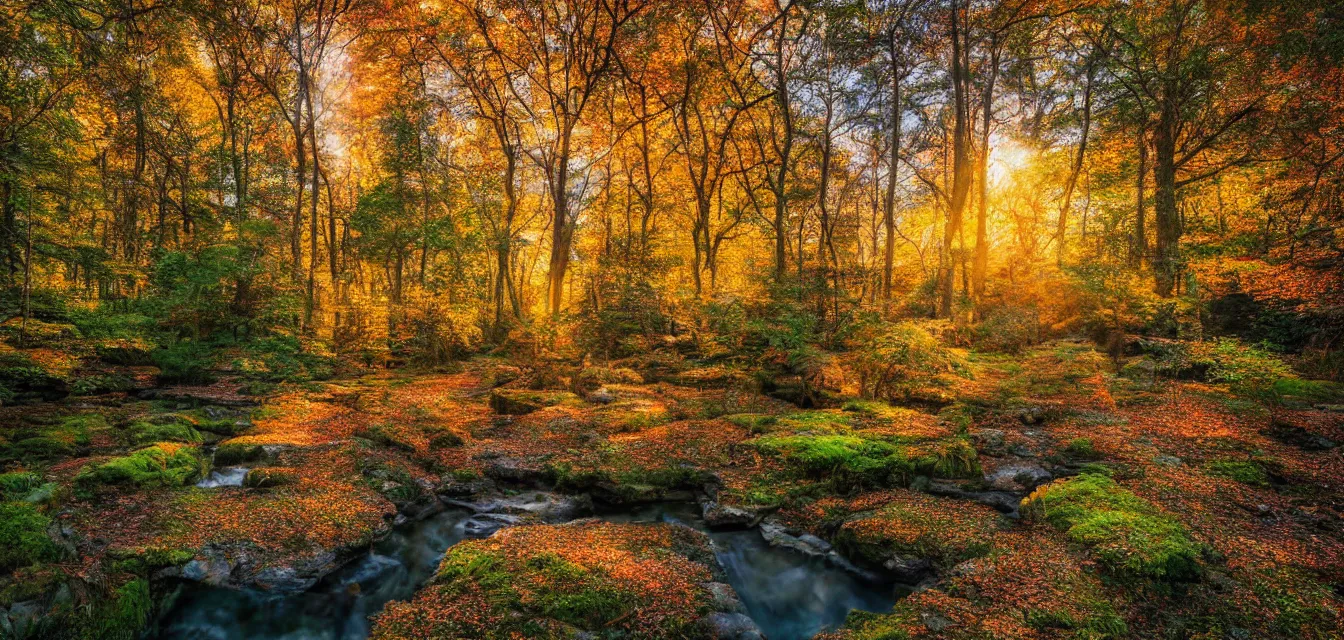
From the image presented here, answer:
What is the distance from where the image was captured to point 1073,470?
268 inches

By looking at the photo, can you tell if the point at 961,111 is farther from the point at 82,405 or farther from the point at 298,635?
the point at 82,405

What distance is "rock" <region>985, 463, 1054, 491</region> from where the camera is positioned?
6.52m

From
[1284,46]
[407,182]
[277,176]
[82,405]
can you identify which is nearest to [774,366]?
[1284,46]

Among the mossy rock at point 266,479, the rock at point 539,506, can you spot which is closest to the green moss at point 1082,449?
the rock at point 539,506

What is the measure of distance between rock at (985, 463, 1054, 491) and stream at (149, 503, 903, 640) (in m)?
2.53

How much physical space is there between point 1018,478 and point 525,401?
9723mm

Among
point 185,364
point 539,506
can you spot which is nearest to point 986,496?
point 539,506

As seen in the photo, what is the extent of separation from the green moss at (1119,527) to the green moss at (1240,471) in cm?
151

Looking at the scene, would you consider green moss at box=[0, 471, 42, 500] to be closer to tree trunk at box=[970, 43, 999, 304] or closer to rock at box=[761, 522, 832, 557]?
rock at box=[761, 522, 832, 557]

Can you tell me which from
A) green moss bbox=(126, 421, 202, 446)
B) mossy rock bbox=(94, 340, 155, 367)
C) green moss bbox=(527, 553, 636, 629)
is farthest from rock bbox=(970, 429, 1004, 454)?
mossy rock bbox=(94, 340, 155, 367)

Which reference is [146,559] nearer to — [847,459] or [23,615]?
[23,615]

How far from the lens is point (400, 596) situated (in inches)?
207

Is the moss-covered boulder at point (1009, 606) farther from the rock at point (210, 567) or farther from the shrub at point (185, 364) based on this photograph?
the shrub at point (185, 364)

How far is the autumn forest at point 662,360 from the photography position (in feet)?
15.2
